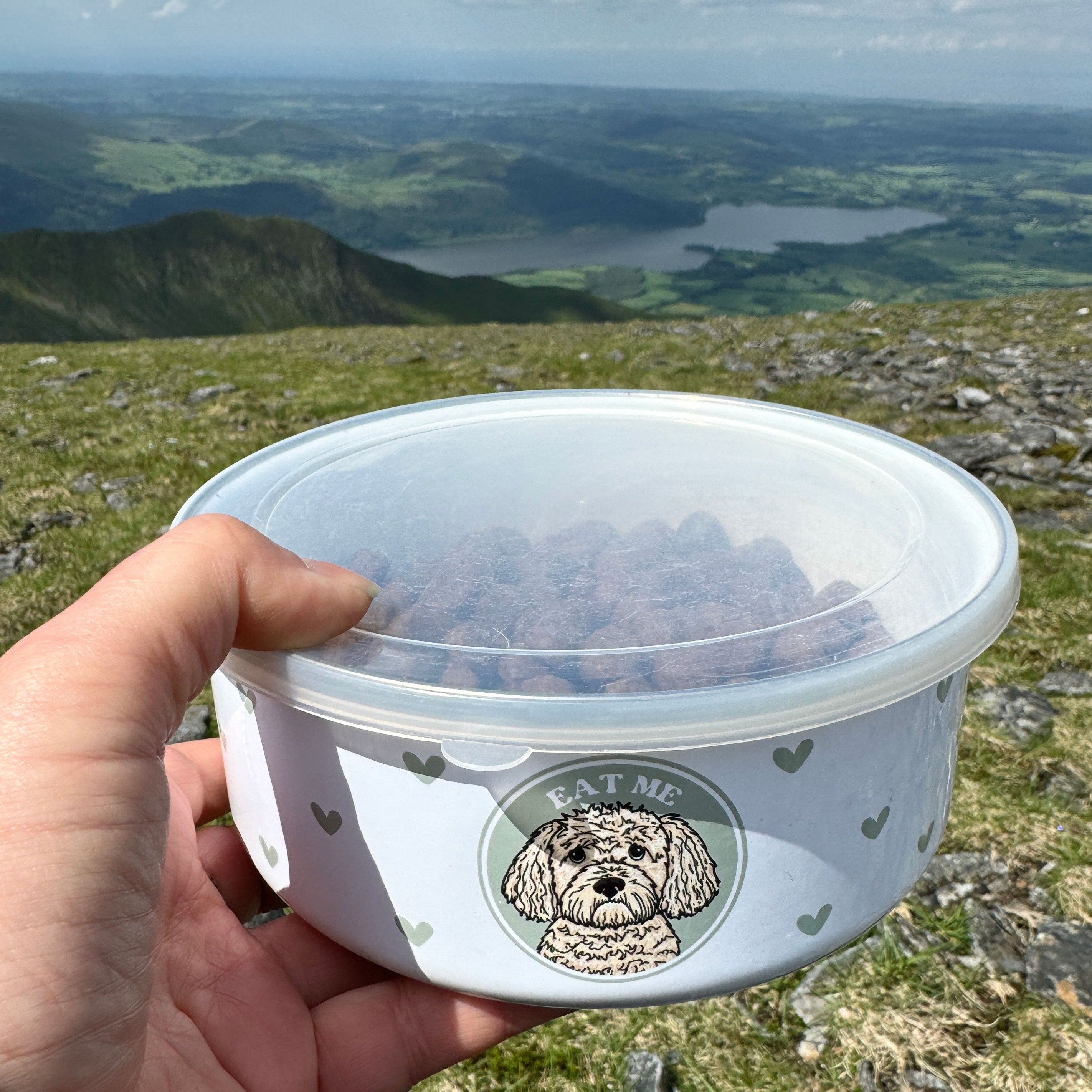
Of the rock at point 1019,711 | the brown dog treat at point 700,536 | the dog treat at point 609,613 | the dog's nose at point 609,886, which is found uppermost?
the dog treat at point 609,613

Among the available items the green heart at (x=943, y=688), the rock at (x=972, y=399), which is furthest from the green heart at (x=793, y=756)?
the rock at (x=972, y=399)

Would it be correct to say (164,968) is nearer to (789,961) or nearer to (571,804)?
(571,804)

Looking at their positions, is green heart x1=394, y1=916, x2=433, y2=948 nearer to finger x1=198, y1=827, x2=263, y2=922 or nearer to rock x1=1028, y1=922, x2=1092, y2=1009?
finger x1=198, y1=827, x2=263, y2=922

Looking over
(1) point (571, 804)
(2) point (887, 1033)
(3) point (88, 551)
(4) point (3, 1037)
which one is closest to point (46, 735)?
(4) point (3, 1037)

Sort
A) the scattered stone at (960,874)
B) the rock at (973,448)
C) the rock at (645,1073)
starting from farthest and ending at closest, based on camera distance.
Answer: the rock at (973,448)
the scattered stone at (960,874)
the rock at (645,1073)

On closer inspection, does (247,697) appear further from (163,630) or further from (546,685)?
(546,685)

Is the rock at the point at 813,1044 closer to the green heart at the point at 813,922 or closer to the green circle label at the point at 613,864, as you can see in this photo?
the green heart at the point at 813,922
